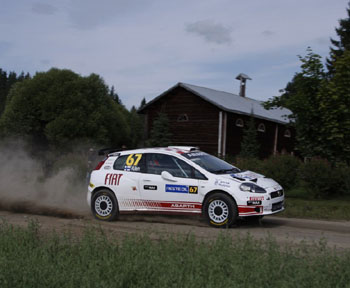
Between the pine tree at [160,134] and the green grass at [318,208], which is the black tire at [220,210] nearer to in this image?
the green grass at [318,208]

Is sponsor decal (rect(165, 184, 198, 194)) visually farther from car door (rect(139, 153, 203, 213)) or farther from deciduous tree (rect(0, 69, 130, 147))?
deciduous tree (rect(0, 69, 130, 147))

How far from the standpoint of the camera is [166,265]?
5.98 meters

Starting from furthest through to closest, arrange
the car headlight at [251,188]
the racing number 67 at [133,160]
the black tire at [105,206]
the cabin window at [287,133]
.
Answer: the cabin window at [287,133]
the racing number 67 at [133,160]
the black tire at [105,206]
the car headlight at [251,188]

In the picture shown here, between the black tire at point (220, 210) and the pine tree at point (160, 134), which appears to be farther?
the pine tree at point (160, 134)

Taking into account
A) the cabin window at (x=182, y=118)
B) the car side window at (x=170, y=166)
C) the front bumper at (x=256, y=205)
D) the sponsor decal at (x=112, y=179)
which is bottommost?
the front bumper at (x=256, y=205)

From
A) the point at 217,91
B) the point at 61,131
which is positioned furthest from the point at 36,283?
the point at 61,131

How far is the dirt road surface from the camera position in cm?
964

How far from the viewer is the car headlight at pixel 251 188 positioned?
406 inches

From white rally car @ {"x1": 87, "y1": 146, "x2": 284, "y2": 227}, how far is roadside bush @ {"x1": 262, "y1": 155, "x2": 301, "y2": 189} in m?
5.72

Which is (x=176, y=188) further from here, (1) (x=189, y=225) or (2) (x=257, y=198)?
(2) (x=257, y=198)

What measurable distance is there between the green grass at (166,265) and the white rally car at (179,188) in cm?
322

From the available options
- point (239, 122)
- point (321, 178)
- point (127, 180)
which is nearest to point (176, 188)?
point (127, 180)

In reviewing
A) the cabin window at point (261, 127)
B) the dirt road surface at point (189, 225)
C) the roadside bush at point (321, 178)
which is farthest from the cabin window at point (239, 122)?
the dirt road surface at point (189, 225)

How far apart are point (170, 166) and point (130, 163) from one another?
1158 millimetres
